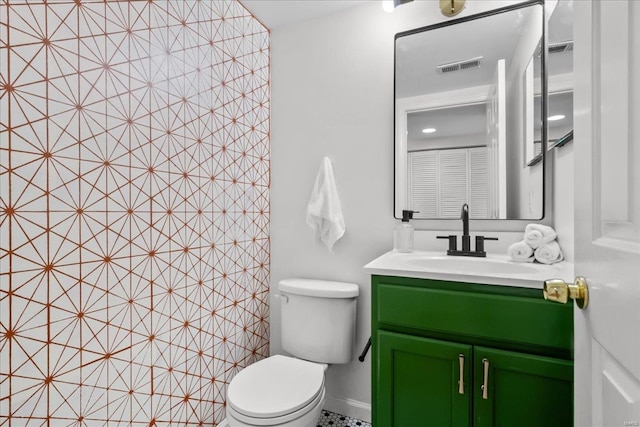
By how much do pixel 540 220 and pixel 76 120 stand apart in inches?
71.7

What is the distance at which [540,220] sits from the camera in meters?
1.39

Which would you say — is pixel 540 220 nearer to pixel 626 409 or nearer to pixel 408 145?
pixel 408 145

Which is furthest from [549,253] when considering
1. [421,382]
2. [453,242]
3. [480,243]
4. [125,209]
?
[125,209]

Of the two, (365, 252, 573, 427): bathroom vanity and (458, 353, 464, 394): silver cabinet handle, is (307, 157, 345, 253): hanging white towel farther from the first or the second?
(458, 353, 464, 394): silver cabinet handle

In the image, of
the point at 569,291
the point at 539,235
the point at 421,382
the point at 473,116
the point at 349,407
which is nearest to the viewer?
the point at 569,291

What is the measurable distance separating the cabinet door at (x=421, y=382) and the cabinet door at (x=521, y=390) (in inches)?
1.7

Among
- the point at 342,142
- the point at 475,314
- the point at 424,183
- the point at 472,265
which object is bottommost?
the point at 475,314

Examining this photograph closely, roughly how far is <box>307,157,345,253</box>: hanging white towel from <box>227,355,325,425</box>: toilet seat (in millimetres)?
635

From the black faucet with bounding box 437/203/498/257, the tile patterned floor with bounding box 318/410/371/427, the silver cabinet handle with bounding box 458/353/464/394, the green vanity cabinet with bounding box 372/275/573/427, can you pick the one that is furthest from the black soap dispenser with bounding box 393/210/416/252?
the tile patterned floor with bounding box 318/410/371/427

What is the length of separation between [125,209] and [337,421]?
1515 millimetres

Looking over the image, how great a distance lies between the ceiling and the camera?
1.74m

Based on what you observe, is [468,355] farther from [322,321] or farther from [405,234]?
[322,321]

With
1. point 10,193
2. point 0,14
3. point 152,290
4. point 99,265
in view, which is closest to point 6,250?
point 10,193

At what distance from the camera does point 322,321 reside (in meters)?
1.62
